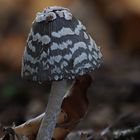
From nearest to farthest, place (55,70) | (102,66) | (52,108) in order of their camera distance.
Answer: (55,70)
(52,108)
(102,66)

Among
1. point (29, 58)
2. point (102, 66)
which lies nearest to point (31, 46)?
point (29, 58)

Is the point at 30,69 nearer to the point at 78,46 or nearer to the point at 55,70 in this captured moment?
the point at 55,70

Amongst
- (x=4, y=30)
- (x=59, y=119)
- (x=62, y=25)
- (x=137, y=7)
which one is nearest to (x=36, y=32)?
(x=62, y=25)

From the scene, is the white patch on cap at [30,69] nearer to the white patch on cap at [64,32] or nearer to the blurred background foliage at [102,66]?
the white patch on cap at [64,32]

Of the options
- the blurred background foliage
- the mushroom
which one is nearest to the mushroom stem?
the mushroom

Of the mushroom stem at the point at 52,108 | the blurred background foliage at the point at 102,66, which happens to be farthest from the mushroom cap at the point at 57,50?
the blurred background foliage at the point at 102,66

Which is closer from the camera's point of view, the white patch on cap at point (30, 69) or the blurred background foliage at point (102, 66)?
the white patch on cap at point (30, 69)

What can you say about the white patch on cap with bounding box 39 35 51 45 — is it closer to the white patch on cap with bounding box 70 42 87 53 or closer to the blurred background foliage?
the white patch on cap with bounding box 70 42 87 53
